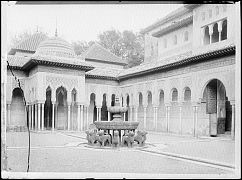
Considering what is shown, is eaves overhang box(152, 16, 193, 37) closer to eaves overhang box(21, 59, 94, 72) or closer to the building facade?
the building facade

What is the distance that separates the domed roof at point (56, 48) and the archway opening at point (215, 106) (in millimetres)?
11881

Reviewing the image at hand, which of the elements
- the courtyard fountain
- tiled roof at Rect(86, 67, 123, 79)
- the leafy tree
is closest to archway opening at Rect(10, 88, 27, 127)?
tiled roof at Rect(86, 67, 123, 79)

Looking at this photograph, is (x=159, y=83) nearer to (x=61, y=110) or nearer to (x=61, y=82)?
(x=61, y=82)

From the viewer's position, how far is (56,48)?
81.3ft

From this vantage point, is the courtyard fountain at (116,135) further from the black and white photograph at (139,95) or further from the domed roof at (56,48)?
the domed roof at (56,48)

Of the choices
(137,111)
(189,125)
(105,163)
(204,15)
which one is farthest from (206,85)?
(105,163)

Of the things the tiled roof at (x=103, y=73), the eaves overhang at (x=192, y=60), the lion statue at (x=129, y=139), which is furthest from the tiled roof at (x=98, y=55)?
the lion statue at (x=129, y=139)

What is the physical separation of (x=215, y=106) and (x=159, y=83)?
497cm

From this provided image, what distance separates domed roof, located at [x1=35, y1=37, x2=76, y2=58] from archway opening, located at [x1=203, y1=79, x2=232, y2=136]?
11881 mm

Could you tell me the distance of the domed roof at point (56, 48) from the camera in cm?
2422

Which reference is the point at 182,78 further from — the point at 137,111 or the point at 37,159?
the point at 37,159

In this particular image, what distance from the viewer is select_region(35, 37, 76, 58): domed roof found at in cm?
2422

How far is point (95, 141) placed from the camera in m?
12.5

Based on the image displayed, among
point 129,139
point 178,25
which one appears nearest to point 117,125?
point 129,139
